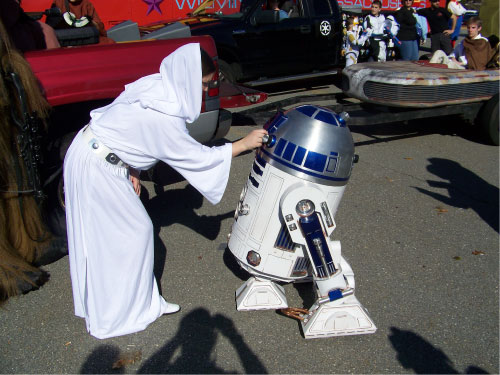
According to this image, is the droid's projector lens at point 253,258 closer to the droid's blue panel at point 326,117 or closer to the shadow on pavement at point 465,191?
the droid's blue panel at point 326,117

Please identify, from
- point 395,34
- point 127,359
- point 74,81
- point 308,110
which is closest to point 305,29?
point 395,34

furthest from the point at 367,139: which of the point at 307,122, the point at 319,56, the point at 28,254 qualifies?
the point at 28,254

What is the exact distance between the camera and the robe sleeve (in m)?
2.51

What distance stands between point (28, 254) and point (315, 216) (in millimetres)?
2170

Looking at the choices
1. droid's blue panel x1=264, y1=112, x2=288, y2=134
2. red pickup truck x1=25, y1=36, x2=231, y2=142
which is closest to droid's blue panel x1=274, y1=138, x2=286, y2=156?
droid's blue panel x1=264, y1=112, x2=288, y2=134

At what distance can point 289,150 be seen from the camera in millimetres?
2607

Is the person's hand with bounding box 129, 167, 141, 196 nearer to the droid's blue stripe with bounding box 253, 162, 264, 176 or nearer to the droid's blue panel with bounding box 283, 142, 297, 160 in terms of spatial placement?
the droid's blue stripe with bounding box 253, 162, 264, 176

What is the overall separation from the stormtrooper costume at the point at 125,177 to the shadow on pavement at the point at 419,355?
1456 mm

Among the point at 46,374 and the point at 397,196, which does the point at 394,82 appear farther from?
the point at 46,374

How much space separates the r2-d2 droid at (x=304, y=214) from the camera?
8.55 feet

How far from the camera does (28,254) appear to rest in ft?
11.1

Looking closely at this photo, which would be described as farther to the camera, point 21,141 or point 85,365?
point 21,141

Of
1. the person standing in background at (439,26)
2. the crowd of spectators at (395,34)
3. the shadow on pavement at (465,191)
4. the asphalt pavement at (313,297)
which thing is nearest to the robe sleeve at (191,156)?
the asphalt pavement at (313,297)

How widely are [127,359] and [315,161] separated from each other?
159 cm
